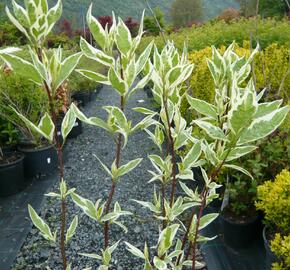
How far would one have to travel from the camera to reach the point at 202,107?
99 cm

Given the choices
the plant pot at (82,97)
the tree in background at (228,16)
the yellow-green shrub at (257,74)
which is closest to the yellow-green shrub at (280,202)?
the yellow-green shrub at (257,74)

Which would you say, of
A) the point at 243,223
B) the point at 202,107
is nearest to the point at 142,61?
the point at 202,107

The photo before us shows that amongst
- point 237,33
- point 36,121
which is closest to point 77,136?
point 36,121

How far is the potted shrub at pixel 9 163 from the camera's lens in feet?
11.7

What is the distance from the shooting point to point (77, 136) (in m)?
5.62

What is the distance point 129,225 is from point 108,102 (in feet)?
20.3

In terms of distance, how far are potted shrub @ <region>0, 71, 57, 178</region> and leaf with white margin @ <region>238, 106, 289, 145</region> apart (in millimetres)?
3156

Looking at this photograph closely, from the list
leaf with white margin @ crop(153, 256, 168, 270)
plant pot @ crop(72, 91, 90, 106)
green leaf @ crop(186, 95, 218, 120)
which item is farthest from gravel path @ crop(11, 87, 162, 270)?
plant pot @ crop(72, 91, 90, 106)

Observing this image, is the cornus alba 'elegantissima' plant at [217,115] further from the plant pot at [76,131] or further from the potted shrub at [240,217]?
the plant pot at [76,131]

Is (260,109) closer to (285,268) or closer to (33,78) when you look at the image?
(33,78)

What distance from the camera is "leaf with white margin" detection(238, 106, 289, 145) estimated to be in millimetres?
854

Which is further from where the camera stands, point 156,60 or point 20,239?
point 20,239

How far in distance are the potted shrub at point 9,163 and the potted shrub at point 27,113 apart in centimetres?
9

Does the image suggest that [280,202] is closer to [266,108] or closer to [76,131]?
[266,108]
